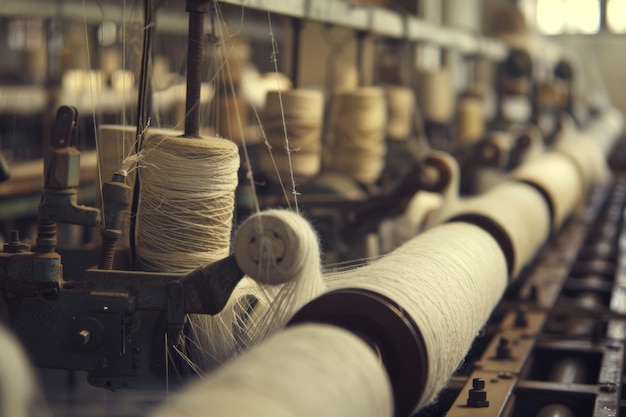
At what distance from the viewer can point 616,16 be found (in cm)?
1883

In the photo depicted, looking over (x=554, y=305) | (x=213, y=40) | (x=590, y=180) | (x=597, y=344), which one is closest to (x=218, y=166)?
(x=213, y=40)

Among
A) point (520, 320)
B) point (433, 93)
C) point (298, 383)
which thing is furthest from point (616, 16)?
point (298, 383)

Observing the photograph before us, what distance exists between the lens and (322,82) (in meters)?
7.82

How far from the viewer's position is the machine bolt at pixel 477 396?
193 cm

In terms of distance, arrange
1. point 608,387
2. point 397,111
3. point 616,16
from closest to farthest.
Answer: point 608,387 → point 397,111 → point 616,16

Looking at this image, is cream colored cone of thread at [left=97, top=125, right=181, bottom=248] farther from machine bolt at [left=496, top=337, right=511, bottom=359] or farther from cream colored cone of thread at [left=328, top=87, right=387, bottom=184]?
cream colored cone of thread at [left=328, top=87, right=387, bottom=184]

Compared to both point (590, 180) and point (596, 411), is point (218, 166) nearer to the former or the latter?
point (596, 411)

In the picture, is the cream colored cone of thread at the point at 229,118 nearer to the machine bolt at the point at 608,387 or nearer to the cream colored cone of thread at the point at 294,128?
the cream colored cone of thread at the point at 294,128

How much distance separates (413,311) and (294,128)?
187cm

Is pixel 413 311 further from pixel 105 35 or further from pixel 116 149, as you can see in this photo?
pixel 105 35

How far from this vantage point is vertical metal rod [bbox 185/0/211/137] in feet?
6.31

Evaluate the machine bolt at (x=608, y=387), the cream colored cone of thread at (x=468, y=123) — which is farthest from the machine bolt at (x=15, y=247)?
the cream colored cone of thread at (x=468, y=123)

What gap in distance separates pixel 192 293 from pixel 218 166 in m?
0.25

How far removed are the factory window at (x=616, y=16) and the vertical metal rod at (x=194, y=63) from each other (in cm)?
1768
